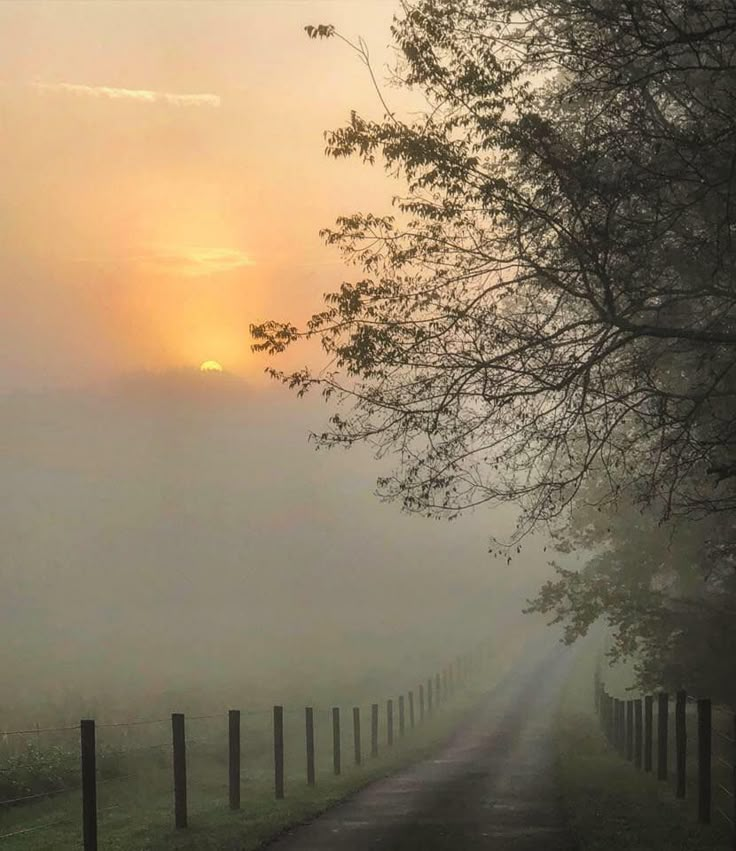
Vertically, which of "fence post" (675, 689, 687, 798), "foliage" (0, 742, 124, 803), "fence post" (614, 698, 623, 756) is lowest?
"fence post" (614, 698, 623, 756)

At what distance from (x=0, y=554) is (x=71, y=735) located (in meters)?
81.3

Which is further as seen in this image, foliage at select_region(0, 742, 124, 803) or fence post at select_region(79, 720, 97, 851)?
foliage at select_region(0, 742, 124, 803)

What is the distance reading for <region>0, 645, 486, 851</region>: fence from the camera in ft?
53.4

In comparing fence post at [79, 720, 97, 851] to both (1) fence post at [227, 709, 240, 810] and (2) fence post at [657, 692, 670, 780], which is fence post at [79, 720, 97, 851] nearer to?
(1) fence post at [227, 709, 240, 810]

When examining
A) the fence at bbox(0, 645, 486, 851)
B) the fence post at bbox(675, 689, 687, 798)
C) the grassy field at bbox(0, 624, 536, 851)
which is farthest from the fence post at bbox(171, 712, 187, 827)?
the fence post at bbox(675, 689, 687, 798)

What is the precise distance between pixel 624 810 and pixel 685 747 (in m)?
2.26

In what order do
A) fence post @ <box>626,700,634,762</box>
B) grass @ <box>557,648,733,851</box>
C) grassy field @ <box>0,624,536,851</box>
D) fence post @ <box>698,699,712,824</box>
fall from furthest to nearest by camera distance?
fence post @ <box>626,700,634,762</box> → fence post @ <box>698,699,712,824</box> → grassy field @ <box>0,624,536,851</box> → grass @ <box>557,648,733,851</box>

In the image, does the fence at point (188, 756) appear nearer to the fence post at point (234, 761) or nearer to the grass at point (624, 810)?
the fence post at point (234, 761)

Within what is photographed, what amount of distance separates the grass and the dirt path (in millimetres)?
364

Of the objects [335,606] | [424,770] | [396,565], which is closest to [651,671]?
[424,770]

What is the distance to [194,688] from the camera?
1865 inches

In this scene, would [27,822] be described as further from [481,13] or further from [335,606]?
[335,606]

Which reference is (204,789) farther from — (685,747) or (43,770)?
(685,747)

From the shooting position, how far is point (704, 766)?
1709 cm
